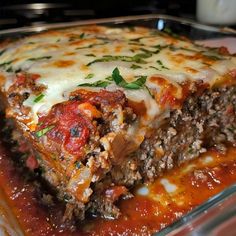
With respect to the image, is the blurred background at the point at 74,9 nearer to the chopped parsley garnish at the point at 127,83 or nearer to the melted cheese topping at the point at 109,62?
the melted cheese topping at the point at 109,62

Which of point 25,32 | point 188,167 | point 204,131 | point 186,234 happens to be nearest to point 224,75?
point 204,131

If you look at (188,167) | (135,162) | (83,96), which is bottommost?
(188,167)

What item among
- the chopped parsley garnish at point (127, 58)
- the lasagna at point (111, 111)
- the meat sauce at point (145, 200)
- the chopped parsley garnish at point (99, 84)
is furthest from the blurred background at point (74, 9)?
the chopped parsley garnish at point (99, 84)

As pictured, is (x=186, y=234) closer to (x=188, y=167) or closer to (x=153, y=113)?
(x=153, y=113)

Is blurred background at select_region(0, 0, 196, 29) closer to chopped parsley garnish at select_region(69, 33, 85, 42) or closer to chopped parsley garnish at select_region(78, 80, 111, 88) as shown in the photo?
chopped parsley garnish at select_region(69, 33, 85, 42)

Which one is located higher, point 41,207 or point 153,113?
point 153,113

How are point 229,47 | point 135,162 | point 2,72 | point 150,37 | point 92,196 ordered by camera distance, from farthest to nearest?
point 229,47 → point 150,37 → point 2,72 → point 135,162 → point 92,196

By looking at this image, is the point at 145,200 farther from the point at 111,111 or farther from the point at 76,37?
the point at 76,37
